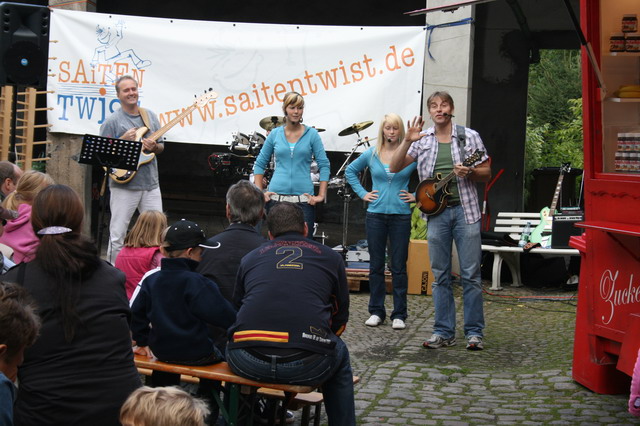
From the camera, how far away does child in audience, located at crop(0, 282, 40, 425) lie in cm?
279

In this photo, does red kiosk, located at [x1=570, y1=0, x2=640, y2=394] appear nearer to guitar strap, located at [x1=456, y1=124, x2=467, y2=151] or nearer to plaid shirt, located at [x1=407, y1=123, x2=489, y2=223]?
plaid shirt, located at [x1=407, y1=123, x2=489, y2=223]

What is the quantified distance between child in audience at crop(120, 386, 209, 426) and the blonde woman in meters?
2.79

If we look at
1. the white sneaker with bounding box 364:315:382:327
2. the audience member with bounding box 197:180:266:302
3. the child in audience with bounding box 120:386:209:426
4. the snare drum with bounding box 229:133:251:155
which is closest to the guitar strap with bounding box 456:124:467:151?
the white sneaker with bounding box 364:315:382:327

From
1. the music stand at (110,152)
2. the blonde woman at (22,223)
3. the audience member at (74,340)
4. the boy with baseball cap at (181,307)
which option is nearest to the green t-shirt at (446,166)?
the music stand at (110,152)

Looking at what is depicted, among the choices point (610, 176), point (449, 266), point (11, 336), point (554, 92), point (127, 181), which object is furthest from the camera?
point (554, 92)

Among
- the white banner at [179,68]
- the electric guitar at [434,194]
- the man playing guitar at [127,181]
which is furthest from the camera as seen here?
the white banner at [179,68]

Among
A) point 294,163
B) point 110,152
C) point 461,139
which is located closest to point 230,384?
point 461,139

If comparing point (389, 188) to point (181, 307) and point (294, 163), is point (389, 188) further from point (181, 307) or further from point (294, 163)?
point (181, 307)

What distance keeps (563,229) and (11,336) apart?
339 inches

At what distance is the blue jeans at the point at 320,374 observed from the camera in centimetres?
437

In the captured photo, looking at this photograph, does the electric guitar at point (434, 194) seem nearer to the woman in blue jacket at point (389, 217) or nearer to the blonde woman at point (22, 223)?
the woman in blue jacket at point (389, 217)

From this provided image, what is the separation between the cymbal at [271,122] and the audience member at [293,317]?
6226 mm

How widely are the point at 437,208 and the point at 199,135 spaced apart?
16.2 ft

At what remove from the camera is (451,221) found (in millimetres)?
7277
